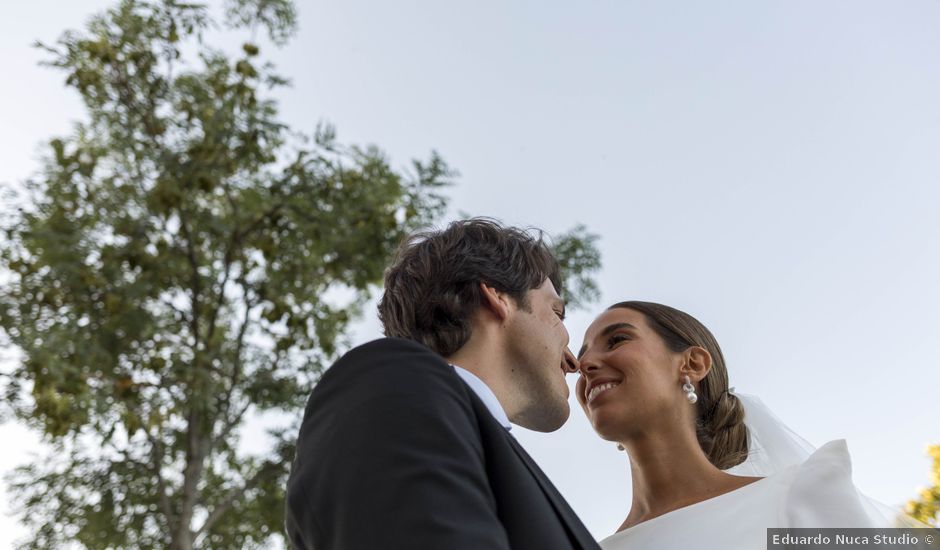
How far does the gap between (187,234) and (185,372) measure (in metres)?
1.17

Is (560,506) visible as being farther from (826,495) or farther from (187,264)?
(187,264)

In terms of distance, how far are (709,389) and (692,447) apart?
0.30m

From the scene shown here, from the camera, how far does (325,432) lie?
1887mm

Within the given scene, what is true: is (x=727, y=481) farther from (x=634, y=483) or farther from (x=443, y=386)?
(x=443, y=386)

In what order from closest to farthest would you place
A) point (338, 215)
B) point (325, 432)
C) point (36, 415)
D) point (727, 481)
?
point (325, 432) → point (727, 481) → point (36, 415) → point (338, 215)

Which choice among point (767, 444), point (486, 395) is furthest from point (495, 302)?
point (767, 444)

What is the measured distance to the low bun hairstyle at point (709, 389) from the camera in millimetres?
4109

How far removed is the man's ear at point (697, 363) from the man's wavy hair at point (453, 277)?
1401 mm

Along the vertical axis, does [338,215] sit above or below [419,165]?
below

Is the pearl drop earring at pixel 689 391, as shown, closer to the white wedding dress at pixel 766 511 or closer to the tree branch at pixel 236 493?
the white wedding dress at pixel 766 511

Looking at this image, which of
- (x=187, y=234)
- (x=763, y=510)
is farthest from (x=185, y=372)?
(x=763, y=510)

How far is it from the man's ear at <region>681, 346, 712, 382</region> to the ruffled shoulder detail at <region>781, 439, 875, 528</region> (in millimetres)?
657

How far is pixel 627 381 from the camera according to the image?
3.89m

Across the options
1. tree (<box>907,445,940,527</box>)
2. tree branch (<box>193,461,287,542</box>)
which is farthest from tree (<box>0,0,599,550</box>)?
tree (<box>907,445,940,527</box>)
